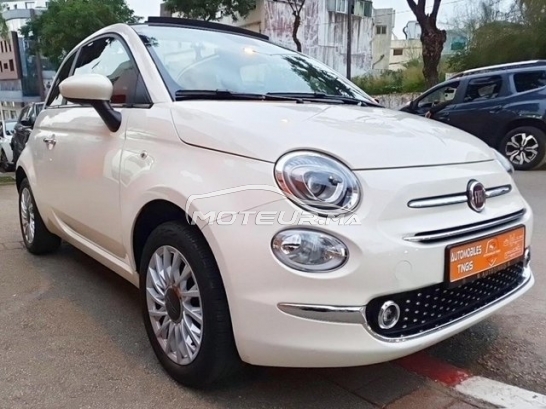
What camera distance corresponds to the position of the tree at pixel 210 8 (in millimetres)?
23547

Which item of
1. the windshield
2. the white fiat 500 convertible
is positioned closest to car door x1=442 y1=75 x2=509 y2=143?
the windshield

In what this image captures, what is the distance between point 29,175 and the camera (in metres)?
3.77

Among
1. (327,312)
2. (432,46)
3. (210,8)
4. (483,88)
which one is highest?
(210,8)

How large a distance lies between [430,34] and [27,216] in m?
12.5

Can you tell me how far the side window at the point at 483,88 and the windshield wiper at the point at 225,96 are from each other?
278 inches

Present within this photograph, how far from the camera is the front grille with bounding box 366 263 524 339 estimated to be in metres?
1.80

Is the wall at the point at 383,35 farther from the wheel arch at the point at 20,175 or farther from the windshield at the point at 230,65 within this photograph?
the windshield at the point at 230,65

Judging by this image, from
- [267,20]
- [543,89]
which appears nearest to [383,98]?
[267,20]

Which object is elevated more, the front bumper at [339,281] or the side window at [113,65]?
the side window at [113,65]

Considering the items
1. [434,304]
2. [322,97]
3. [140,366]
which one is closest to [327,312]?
[434,304]

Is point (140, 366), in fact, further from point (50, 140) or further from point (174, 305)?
point (50, 140)

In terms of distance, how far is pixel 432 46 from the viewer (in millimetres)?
13906

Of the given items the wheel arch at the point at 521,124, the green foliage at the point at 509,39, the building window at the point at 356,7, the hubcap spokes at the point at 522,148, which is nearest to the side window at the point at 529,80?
the wheel arch at the point at 521,124

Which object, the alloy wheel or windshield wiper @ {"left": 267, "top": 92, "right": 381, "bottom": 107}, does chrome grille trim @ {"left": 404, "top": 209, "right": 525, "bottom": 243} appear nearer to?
windshield wiper @ {"left": 267, "top": 92, "right": 381, "bottom": 107}
